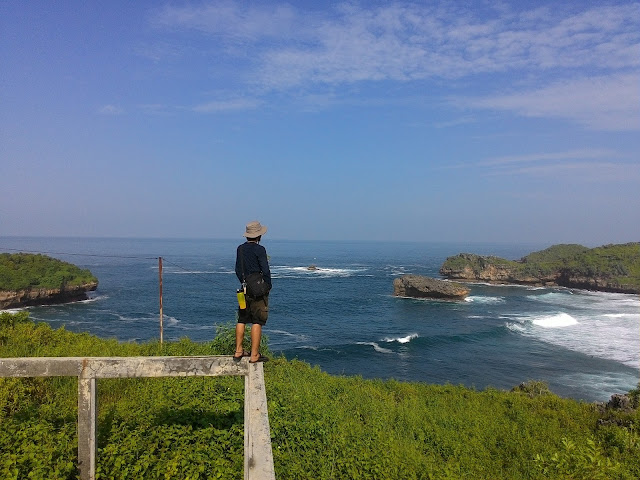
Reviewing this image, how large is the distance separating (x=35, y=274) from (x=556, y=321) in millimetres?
63352

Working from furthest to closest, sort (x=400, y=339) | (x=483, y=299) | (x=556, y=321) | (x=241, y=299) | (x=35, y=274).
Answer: (x=483, y=299) < (x=35, y=274) < (x=556, y=321) < (x=400, y=339) < (x=241, y=299)

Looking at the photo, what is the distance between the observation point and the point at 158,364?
4.32 m

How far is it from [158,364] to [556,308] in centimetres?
6244

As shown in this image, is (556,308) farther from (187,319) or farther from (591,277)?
(187,319)

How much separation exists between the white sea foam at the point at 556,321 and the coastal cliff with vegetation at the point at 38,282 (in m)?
56.3

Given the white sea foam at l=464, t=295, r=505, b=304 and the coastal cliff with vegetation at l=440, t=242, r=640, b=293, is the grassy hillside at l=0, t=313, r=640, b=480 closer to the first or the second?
the white sea foam at l=464, t=295, r=505, b=304

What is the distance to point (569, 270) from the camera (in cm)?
8081

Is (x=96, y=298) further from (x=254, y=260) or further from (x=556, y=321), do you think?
(x=254, y=260)

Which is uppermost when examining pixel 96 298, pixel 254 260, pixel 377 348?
pixel 254 260

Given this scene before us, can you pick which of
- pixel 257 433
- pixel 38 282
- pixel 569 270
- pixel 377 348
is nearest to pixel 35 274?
pixel 38 282

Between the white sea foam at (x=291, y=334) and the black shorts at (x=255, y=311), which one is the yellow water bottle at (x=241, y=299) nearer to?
the black shorts at (x=255, y=311)

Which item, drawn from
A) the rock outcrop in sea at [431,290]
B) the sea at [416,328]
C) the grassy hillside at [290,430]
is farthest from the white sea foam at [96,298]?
the grassy hillside at [290,430]

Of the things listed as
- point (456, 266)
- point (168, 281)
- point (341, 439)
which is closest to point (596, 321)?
point (456, 266)

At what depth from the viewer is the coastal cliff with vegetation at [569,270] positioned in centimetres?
7438
